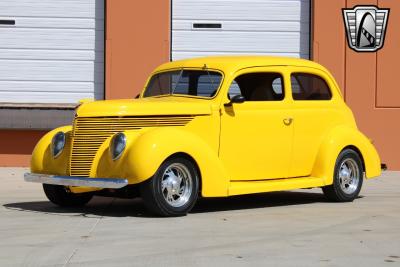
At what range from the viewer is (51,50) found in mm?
15500

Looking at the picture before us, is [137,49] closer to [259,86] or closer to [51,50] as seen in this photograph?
[51,50]

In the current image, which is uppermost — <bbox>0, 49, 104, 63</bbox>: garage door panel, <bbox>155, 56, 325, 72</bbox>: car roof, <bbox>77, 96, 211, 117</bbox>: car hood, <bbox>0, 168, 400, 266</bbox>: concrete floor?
<bbox>0, 49, 104, 63</bbox>: garage door panel

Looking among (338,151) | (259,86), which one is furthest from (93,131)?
(338,151)

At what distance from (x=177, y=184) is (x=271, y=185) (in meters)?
1.43

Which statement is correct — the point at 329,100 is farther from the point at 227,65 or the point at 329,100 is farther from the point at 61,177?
the point at 61,177

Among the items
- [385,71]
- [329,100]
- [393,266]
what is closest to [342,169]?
[329,100]

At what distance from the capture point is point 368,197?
447 inches

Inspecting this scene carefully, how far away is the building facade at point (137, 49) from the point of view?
15.2 meters

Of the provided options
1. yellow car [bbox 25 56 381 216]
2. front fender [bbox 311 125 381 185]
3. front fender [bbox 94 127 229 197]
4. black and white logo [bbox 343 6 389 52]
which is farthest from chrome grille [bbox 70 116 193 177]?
black and white logo [bbox 343 6 389 52]

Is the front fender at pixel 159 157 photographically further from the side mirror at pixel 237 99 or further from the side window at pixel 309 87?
the side window at pixel 309 87

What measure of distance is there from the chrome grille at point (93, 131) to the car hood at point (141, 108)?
55 millimetres

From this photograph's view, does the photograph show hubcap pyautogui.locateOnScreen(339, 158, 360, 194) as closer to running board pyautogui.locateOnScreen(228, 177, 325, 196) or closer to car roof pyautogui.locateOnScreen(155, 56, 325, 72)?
running board pyautogui.locateOnScreen(228, 177, 325, 196)

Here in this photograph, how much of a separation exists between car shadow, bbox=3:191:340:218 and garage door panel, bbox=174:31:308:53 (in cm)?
463

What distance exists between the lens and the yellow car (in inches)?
344
